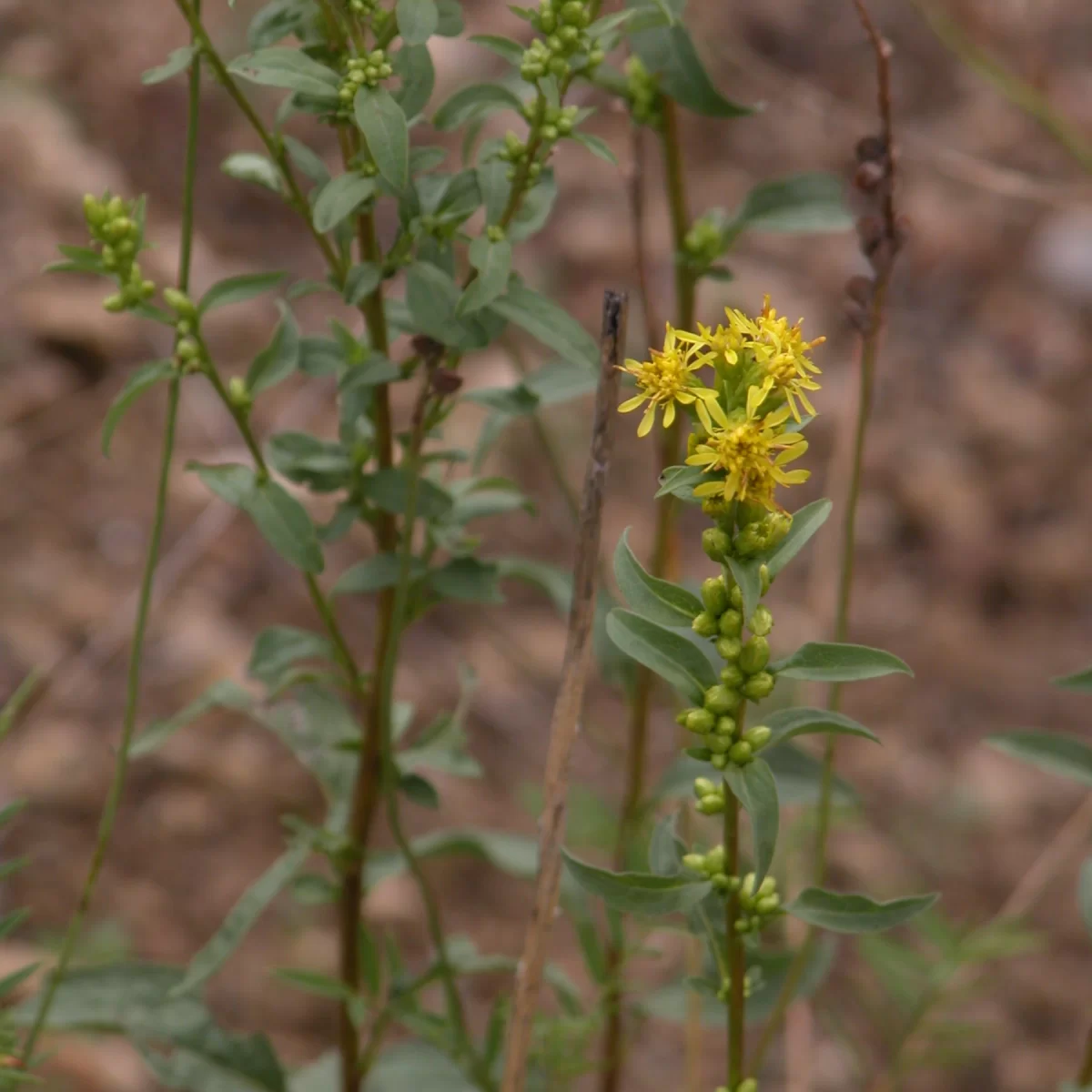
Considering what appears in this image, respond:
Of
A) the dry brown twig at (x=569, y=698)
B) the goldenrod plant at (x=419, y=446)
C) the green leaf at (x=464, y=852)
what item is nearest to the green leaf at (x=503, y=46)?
the goldenrod plant at (x=419, y=446)

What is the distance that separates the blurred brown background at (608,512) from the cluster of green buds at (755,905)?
37.9 inches

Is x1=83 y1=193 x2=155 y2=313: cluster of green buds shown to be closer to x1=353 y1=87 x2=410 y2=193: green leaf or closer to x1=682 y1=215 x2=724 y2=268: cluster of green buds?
x1=353 y1=87 x2=410 y2=193: green leaf

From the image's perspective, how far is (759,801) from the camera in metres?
1.00

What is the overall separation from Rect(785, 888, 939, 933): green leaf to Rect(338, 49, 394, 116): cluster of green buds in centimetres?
75

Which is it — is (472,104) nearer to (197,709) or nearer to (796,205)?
(796,205)

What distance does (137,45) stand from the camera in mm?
3504

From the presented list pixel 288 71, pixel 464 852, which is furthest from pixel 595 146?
pixel 464 852

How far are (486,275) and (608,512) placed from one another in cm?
192

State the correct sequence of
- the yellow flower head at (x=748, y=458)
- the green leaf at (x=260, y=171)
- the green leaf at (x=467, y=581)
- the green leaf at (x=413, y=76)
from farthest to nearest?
the green leaf at (x=467, y=581)
the green leaf at (x=260, y=171)
the green leaf at (x=413, y=76)
the yellow flower head at (x=748, y=458)

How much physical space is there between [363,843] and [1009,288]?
2.63 meters

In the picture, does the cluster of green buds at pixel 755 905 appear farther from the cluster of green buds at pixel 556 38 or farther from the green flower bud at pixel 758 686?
the cluster of green buds at pixel 556 38

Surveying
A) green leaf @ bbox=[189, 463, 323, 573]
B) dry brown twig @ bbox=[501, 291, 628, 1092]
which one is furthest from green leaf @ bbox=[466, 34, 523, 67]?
green leaf @ bbox=[189, 463, 323, 573]

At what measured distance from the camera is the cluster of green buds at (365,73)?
111 cm

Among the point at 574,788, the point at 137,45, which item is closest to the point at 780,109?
the point at 137,45
